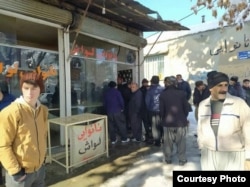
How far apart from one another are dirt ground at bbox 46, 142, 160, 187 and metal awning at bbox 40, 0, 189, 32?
295 cm

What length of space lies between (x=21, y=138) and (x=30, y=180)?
418 millimetres

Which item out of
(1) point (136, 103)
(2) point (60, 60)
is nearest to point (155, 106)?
(1) point (136, 103)

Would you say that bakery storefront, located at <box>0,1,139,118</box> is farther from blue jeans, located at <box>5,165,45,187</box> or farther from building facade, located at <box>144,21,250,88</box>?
building facade, located at <box>144,21,250,88</box>

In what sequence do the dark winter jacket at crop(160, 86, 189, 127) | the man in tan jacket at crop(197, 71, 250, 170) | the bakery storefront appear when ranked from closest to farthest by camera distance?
the man in tan jacket at crop(197, 71, 250, 170), the dark winter jacket at crop(160, 86, 189, 127), the bakery storefront

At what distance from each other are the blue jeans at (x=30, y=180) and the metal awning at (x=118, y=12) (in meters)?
3.60

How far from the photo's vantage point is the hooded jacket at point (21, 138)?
2.27 meters

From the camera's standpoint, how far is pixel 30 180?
8.15ft

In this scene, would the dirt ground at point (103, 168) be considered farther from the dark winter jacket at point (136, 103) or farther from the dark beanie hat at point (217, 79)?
the dark beanie hat at point (217, 79)

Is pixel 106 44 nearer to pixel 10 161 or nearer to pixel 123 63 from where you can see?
pixel 123 63

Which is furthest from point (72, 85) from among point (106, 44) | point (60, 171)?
point (60, 171)

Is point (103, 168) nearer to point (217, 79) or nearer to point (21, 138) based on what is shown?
point (21, 138)

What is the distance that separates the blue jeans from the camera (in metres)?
2.37

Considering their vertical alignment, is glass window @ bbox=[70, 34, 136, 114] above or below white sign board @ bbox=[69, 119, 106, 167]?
above

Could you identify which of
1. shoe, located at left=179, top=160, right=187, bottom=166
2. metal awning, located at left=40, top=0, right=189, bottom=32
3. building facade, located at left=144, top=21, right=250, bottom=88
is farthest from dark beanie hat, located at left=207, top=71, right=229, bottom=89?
building facade, located at left=144, top=21, right=250, bottom=88
